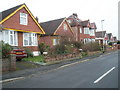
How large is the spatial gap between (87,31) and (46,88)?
34152 mm

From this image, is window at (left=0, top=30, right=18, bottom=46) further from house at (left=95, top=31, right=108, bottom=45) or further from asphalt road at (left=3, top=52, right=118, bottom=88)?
house at (left=95, top=31, right=108, bottom=45)

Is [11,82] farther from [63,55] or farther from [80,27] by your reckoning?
[80,27]

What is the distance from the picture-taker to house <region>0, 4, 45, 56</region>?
1652cm

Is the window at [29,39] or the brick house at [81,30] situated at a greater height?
the brick house at [81,30]

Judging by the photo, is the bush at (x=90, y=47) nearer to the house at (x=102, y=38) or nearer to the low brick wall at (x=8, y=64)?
the low brick wall at (x=8, y=64)

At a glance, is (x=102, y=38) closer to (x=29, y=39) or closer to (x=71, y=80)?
(x=29, y=39)

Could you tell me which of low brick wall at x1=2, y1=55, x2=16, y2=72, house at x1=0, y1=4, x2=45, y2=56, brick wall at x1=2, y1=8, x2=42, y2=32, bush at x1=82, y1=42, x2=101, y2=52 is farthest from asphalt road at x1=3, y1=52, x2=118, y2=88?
bush at x1=82, y1=42, x2=101, y2=52

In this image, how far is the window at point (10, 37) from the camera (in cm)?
1627

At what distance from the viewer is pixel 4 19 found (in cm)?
1609

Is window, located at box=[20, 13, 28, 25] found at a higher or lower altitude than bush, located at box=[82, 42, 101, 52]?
higher

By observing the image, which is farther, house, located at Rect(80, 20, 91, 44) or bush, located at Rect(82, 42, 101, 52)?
house, located at Rect(80, 20, 91, 44)

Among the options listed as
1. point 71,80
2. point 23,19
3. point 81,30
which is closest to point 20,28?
point 23,19

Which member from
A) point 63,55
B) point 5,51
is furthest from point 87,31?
point 5,51

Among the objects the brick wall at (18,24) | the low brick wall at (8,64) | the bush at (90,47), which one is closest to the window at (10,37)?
the brick wall at (18,24)
